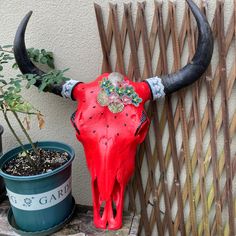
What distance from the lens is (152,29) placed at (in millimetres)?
1304

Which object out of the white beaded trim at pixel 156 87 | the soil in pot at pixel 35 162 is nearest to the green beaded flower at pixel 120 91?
the white beaded trim at pixel 156 87

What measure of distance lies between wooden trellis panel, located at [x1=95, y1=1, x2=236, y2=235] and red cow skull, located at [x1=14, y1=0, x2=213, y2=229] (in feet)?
0.35

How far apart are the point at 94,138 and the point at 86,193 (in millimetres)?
539

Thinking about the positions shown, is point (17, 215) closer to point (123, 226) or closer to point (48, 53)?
point (123, 226)

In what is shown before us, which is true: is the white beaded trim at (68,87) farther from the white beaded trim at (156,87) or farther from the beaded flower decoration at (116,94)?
the white beaded trim at (156,87)

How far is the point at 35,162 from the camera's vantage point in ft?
4.44

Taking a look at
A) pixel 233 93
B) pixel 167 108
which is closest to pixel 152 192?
pixel 167 108

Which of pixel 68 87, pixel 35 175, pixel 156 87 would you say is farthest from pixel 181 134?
pixel 35 175

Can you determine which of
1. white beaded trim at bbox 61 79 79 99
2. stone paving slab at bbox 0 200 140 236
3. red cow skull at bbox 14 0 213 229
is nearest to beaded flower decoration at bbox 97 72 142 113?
red cow skull at bbox 14 0 213 229

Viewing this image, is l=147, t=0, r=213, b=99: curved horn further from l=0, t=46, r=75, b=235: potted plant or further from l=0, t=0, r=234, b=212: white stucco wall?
l=0, t=46, r=75, b=235: potted plant

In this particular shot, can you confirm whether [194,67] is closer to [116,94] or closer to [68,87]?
[116,94]

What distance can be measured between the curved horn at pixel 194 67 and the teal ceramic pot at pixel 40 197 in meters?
0.43

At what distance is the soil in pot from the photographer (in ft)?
4.34

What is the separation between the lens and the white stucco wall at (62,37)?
4.56 ft
